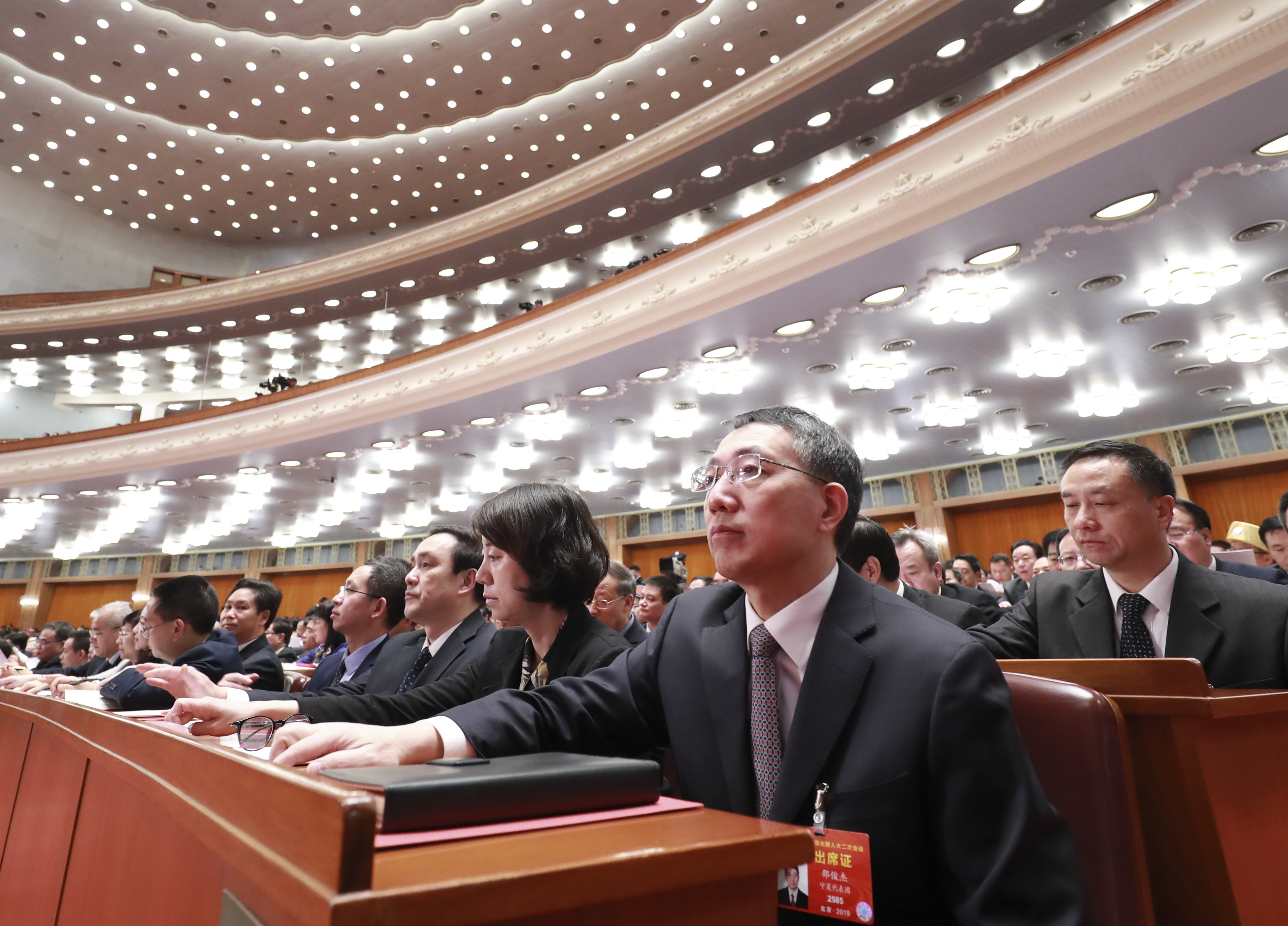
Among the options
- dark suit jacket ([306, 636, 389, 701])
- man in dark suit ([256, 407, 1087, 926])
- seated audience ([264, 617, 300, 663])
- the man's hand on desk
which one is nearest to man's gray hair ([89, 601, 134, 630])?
seated audience ([264, 617, 300, 663])

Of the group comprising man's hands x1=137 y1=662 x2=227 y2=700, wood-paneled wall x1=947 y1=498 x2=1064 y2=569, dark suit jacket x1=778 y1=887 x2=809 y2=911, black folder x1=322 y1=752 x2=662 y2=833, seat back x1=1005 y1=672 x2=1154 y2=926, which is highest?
wood-paneled wall x1=947 y1=498 x2=1064 y2=569

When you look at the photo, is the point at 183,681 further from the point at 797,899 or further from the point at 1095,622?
the point at 1095,622

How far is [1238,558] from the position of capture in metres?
4.14

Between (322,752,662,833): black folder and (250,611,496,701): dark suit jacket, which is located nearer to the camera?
(322,752,662,833): black folder

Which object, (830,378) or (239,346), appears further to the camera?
(239,346)

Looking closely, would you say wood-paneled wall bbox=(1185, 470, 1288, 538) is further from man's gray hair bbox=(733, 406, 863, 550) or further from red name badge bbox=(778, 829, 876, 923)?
red name badge bbox=(778, 829, 876, 923)

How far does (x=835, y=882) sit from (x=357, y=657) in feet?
10.0

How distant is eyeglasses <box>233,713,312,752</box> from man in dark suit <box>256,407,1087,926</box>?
0.44 ft

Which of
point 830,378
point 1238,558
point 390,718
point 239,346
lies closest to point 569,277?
point 830,378

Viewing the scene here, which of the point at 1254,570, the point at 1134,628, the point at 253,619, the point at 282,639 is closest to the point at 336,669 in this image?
the point at 253,619

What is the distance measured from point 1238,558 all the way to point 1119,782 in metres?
4.09

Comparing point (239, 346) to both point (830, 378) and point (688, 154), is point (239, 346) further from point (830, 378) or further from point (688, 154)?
point (830, 378)

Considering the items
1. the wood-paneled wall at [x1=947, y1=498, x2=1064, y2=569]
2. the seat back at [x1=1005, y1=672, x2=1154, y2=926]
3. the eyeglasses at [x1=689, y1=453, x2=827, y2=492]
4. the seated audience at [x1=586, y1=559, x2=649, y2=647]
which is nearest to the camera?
the seat back at [x1=1005, y1=672, x2=1154, y2=926]

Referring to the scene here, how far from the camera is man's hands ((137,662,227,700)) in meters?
1.54
